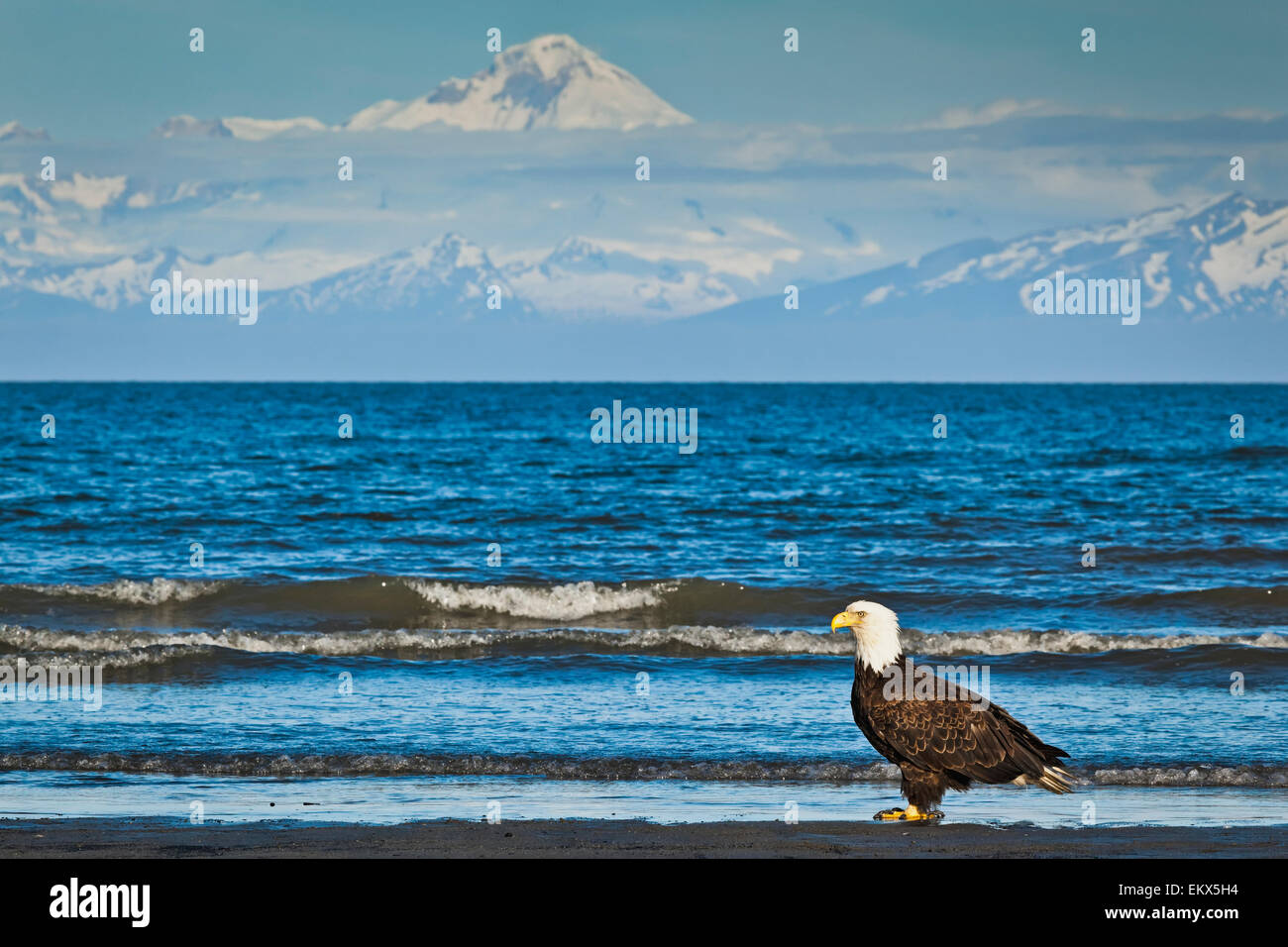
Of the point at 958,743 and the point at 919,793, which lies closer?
the point at 958,743

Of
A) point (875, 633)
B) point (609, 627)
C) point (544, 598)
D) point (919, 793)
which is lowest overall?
point (609, 627)

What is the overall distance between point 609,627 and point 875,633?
936cm

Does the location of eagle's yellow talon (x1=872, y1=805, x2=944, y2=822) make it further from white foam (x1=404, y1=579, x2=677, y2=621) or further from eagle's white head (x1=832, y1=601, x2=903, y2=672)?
white foam (x1=404, y1=579, x2=677, y2=621)

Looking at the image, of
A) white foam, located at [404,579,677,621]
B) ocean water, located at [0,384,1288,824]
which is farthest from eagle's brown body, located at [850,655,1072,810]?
white foam, located at [404,579,677,621]

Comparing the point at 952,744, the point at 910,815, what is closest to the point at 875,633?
the point at 952,744

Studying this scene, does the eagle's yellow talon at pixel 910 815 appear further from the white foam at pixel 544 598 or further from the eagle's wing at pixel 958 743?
the white foam at pixel 544 598

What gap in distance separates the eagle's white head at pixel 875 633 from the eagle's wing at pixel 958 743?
27 cm

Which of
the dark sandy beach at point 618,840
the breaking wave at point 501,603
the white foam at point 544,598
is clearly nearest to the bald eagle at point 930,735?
the dark sandy beach at point 618,840

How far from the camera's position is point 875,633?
7.76 metres

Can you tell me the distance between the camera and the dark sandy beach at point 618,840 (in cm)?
671

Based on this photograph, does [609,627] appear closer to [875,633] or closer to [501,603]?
[501,603]

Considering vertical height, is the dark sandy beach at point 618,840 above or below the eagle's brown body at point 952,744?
below
